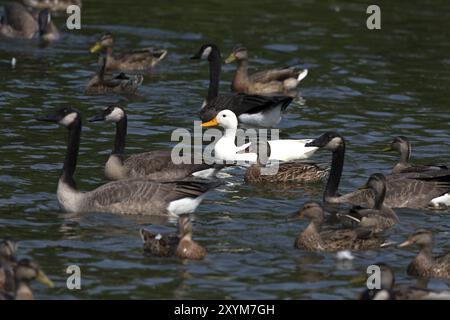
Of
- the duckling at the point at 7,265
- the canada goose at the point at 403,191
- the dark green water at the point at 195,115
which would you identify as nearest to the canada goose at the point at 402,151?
the dark green water at the point at 195,115

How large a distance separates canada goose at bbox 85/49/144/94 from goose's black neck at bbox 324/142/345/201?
6.94 meters

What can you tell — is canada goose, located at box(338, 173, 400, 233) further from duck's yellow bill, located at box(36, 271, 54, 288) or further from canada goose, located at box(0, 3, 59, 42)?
canada goose, located at box(0, 3, 59, 42)

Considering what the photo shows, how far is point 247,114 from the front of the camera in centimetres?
2322

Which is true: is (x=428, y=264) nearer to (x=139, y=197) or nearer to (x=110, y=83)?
(x=139, y=197)

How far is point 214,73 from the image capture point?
24531 mm

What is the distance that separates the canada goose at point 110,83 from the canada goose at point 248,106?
1536mm

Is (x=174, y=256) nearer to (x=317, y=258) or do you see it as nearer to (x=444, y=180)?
(x=317, y=258)

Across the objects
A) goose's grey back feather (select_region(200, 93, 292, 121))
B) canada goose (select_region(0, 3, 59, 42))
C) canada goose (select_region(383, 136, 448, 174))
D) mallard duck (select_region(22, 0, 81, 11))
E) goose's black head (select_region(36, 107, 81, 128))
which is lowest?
canada goose (select_region(383, 136, 448, 174))

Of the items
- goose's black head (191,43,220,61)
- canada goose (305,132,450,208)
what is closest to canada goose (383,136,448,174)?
canada goose (305,132,450,208)

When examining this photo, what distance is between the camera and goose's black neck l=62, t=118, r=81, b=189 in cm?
1752

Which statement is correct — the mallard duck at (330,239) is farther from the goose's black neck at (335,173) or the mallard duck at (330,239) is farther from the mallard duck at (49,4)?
the mallard duck at (49,4)

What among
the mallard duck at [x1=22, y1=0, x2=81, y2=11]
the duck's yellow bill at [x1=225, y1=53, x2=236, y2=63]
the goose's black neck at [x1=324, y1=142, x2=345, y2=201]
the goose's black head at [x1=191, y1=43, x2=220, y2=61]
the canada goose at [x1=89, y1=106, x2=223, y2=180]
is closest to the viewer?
the goose's black neck at [x1=324, y1=142, x2=345, y2=201]

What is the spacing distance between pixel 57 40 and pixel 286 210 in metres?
12.6
